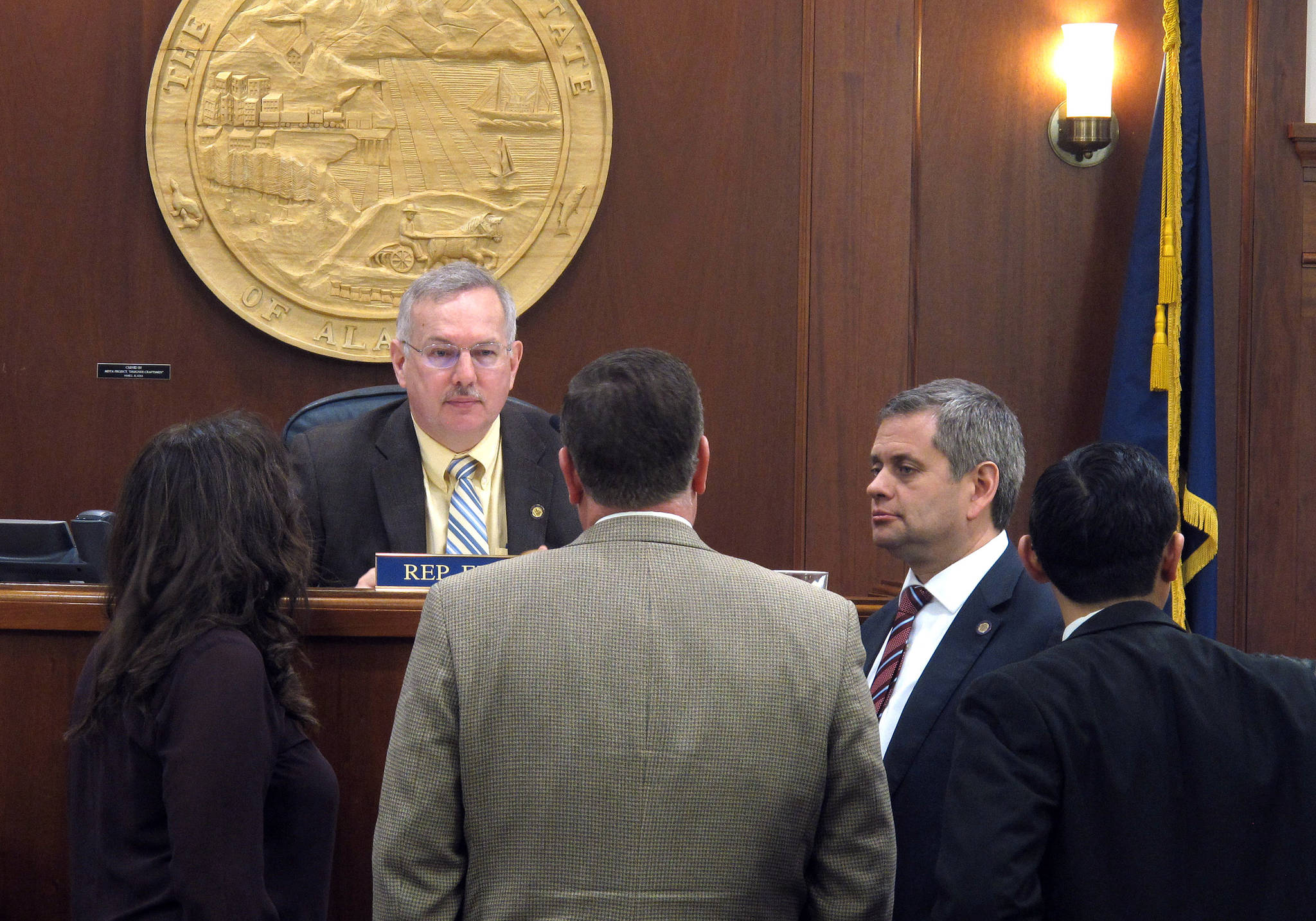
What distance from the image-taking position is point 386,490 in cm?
287

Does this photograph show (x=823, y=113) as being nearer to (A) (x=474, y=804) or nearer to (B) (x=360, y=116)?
(B) (x=360, y=116)

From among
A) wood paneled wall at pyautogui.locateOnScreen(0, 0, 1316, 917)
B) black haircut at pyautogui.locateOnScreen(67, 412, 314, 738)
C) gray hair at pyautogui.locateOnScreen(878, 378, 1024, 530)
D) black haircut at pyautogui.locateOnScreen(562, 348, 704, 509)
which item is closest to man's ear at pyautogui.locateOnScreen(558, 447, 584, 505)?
black haircut at pyautogui.locateOnScreen(562, 348, 704, 509)

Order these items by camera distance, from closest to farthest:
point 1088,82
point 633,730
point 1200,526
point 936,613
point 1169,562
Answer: point 633,730 → point 1169,562 → point 936,613 → point 1200,526 → point 1088,82

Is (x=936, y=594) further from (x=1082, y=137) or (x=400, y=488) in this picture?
(x=1082, y=137)

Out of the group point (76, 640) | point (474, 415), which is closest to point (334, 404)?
point (474, 415)

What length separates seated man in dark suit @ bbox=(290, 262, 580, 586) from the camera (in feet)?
→ 9.35

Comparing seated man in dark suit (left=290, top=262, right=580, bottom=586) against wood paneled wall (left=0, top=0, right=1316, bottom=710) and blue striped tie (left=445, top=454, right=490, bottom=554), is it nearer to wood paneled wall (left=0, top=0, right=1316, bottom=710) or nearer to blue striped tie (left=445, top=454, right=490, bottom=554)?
blue striped tie (left=445, top=454, right=490, bottom=554)

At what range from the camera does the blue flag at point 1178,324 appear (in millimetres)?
3711

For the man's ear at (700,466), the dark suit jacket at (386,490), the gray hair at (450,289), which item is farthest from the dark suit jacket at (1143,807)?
the gray hair at (450,289)

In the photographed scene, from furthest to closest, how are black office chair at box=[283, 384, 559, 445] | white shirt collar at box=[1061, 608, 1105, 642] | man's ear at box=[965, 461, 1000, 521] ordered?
1. black office chair at box=[283, 384, 559, 445]
2. man's ear at box=[965, 461, 1000, 521]
3. white shirt collar at box=[1061, 608, 1105, 642]

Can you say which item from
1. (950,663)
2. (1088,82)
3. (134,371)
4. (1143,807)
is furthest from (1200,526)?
(134,371)

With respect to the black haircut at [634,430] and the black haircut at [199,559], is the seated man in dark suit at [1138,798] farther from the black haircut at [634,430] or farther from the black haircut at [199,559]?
the black haircut at [199,559]

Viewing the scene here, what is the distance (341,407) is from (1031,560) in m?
2.01

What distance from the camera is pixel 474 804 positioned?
57.7 inches
